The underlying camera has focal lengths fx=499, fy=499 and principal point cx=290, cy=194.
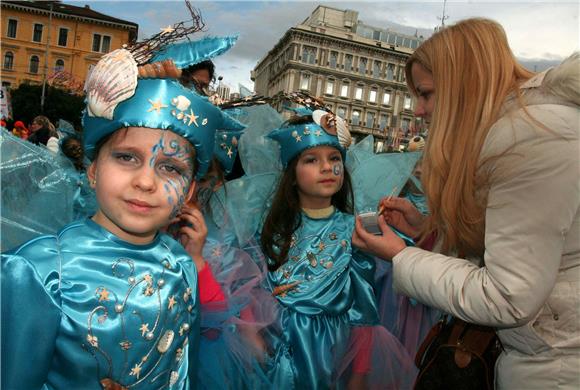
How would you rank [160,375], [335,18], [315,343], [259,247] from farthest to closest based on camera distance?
[335,18]
[259,247]
[315,343]
[160,375]

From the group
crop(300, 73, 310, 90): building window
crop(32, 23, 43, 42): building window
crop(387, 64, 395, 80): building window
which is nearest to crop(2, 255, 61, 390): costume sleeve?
crop(32, 23, 43, 42): building window

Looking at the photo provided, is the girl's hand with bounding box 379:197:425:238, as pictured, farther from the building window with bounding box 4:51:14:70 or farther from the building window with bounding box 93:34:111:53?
the building window with bounding box 4:51:14:70

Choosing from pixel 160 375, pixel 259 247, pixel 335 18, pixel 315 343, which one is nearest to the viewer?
→ pixel 160 375

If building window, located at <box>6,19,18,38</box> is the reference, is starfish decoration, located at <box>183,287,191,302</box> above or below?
below

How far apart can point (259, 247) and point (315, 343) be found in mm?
636

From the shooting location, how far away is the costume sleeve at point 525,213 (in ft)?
4.63

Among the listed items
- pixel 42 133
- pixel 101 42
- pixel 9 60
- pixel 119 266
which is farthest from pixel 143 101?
pixel 9 60

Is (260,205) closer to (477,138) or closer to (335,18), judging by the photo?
(477,138)

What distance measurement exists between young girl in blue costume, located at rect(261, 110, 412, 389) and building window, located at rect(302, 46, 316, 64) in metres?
54.7

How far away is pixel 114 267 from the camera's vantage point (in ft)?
5.52

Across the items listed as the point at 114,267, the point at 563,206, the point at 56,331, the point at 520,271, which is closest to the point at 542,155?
the point at 563,206

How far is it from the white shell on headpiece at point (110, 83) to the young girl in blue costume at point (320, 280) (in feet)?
5.03

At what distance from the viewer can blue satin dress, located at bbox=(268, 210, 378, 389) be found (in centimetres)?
275

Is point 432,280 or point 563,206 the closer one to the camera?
point 563,206
